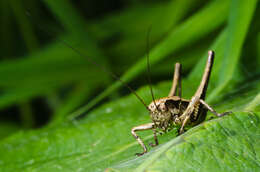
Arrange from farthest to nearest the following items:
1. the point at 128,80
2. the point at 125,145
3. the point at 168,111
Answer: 1. the point at 128,80
2. the point at 168,111
3. the point at 125,145

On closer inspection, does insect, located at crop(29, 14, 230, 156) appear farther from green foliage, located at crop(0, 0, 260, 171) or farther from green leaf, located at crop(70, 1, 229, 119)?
green leaf, located at crop(70, 1, 229, 119)

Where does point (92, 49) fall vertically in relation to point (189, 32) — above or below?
above

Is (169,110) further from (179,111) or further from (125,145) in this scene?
(125,145)

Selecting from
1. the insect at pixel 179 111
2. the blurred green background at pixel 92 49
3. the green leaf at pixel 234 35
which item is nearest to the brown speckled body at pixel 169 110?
the insect at pixel 179 111

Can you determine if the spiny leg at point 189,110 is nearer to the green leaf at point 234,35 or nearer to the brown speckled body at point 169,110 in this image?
the brown speckled body at point 169,110

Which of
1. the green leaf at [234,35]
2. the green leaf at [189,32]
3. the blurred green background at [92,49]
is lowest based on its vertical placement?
the green leaf at [234,35]

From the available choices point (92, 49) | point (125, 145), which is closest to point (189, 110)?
point (125, 145)

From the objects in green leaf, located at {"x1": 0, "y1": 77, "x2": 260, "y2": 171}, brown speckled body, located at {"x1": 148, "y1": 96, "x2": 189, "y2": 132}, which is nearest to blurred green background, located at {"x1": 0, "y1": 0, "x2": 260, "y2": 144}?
green leaf, located at {"x1": 0, "y1": 77, "x2": 260, "y2": 171}

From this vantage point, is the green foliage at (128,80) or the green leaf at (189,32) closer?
the green foliage at (128,80)
